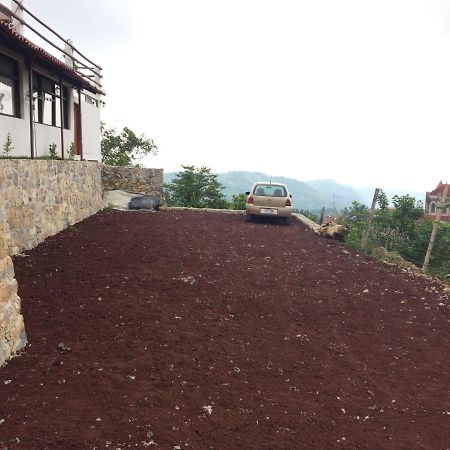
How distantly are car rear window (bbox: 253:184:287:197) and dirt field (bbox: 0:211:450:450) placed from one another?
702 cm

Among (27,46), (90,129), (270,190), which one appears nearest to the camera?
(27,46)

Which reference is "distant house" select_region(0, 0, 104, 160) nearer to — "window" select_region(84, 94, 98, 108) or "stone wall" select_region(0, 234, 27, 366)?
"window" select_region(84, 94, 98, 108)

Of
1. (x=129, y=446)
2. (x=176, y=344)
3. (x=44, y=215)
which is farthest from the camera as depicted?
(x=44, y=215)

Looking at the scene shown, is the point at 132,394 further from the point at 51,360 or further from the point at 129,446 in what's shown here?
the point at 51,360

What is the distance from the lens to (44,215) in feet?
33.6

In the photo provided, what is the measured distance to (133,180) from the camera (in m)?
19.5

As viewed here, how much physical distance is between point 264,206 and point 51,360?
40.4 ft

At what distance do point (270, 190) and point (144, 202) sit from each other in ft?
18.4

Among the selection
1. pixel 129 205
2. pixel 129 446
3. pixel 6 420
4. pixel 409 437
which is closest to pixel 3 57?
pixel 129 205

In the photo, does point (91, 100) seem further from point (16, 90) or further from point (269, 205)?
point (269, 205)

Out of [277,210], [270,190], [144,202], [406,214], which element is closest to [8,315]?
[277,210]

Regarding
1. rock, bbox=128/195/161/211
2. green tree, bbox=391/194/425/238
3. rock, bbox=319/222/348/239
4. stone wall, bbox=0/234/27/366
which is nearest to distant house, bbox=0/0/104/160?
rock, bbox=128/195/161/211

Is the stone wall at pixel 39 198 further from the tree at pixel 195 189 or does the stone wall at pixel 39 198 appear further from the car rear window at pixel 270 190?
the tree at pixel 195 189

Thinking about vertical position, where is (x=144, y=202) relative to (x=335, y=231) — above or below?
below
